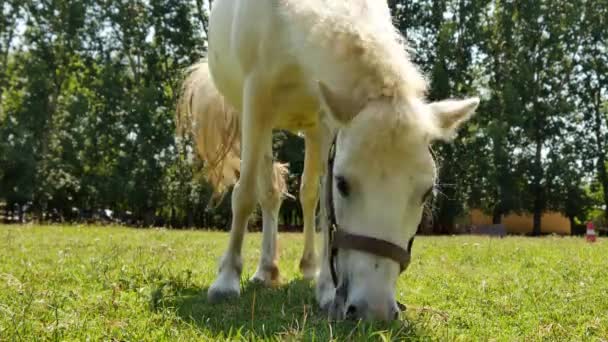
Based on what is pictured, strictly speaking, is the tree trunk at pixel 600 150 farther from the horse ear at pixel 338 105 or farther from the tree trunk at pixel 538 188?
the horse ear at pixel 338 105

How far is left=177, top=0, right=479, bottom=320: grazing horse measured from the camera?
2699mm

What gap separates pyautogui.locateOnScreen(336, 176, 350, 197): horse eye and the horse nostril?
0.54 meters

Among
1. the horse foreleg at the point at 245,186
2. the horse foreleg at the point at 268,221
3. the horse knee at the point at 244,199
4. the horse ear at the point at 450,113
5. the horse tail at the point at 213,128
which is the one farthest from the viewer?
the horse tail at the point at 213,128

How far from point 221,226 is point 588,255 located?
77.5 feet

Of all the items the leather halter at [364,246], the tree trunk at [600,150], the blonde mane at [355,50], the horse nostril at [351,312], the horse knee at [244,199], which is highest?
the tree trunk at [600,150]

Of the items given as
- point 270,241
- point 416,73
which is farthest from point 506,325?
point 270,241

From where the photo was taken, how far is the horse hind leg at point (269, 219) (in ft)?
16.1

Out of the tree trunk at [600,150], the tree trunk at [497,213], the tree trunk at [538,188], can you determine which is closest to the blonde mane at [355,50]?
the tree trunk at [497,213]

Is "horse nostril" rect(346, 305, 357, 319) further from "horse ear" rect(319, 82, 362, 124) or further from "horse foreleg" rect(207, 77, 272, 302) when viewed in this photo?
"horse foreleg" rect(207, 77, 272, 302)

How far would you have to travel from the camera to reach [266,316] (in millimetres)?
3270

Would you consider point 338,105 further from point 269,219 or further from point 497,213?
point 497,213

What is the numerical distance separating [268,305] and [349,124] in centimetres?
135

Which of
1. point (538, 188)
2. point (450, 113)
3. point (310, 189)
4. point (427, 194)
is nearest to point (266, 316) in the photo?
point (427, 194)

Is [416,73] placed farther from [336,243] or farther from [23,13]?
[23,13]
